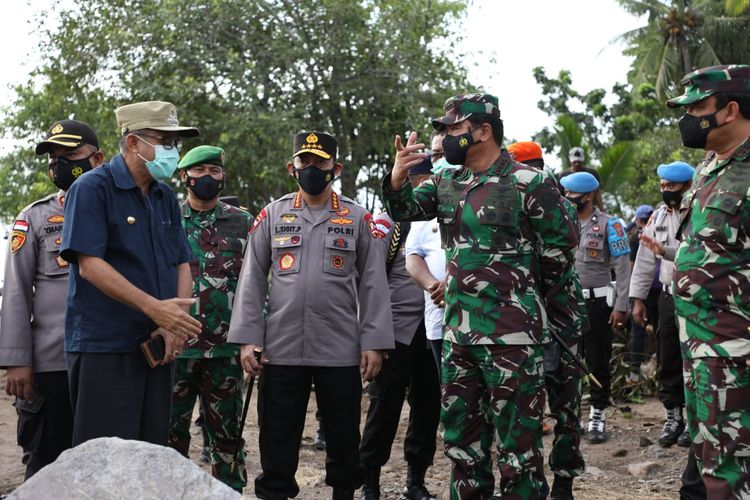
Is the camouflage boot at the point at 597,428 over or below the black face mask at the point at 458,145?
below

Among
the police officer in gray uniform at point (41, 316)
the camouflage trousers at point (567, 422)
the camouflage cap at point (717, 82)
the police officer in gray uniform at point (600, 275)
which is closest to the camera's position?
the camouflage cap at point (717, 82)

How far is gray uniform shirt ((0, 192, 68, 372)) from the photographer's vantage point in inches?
187

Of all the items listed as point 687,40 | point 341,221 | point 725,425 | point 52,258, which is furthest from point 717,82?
point 687,40

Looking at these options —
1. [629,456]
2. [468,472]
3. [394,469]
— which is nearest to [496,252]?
[468,472]

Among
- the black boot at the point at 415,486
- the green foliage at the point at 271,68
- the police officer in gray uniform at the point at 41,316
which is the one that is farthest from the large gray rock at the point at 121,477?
the green foliage at the point at 271,68

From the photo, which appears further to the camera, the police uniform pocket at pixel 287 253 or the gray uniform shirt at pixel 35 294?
the police uniform pocket at pixel 287 253

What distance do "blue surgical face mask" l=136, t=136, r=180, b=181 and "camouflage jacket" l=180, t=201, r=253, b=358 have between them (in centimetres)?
151

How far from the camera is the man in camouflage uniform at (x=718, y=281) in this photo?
12.9ft

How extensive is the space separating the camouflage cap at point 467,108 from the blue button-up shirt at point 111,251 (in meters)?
1.57

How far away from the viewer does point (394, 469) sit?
706cm

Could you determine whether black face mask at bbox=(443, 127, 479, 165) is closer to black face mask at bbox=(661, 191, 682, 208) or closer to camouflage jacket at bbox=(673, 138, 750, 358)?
camouflage jacket at bbox=(673, 138, 750, 358)

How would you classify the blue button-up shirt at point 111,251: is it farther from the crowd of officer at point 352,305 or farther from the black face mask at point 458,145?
the black face mask at point 458,145

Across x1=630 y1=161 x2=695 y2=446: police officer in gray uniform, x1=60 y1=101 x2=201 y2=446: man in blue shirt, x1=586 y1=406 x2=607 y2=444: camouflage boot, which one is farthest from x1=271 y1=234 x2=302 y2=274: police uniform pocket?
x1=586 y1=406 x2=607 y2=444: camouflage boot

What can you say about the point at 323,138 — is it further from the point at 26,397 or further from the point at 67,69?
the point at 67,69
